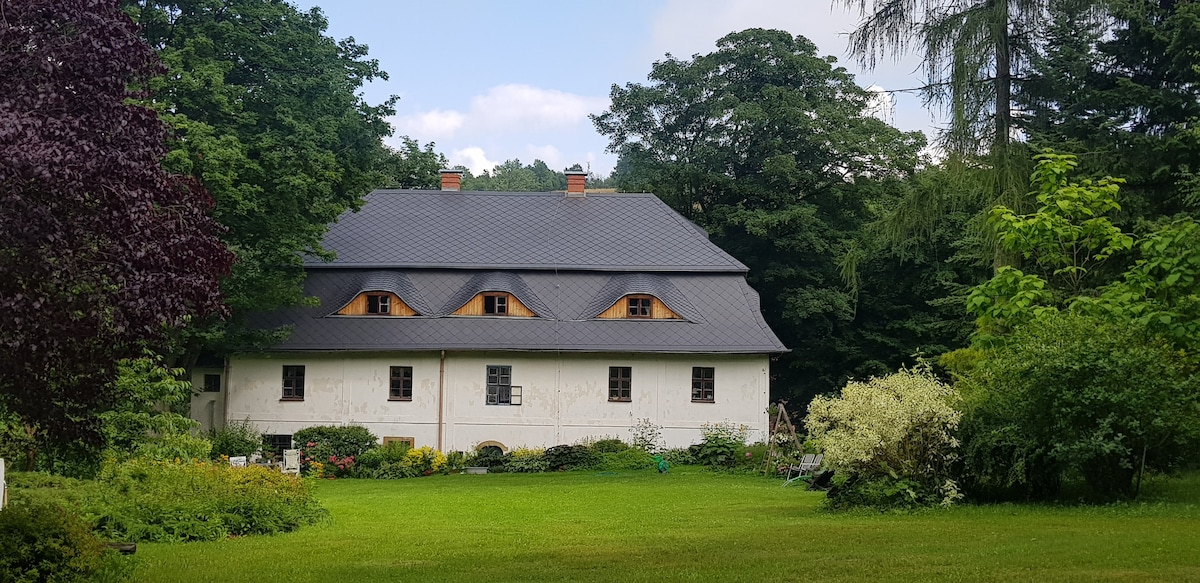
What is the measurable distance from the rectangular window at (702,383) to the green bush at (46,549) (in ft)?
83.4

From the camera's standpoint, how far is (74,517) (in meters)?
11.6

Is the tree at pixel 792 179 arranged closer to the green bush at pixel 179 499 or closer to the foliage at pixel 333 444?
the foliage at pixel 333 444

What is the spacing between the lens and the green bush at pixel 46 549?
34.7 feet

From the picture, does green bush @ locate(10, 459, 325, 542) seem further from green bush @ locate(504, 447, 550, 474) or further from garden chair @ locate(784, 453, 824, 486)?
green bush @ locate(504, 447, 550, 474)

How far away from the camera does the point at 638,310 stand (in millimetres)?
36500

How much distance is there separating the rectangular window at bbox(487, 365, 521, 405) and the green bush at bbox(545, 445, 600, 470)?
2.58 m

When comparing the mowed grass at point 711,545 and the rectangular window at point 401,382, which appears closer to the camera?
the mowed grass at point 711,545

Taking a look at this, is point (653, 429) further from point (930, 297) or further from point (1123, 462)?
point (1123, 462)

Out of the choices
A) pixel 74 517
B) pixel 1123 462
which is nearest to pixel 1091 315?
pixel 1123 462

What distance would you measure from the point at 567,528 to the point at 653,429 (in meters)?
→ 18.4

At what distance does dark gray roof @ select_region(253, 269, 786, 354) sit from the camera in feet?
116

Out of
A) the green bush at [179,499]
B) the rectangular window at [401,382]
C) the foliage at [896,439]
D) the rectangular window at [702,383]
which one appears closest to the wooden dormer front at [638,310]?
the rectangular window at [702,383]

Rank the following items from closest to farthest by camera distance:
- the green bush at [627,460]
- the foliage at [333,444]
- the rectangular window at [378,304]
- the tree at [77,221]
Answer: the tree at [77,221], the green bush at [627,460], the foliage at [333,444], the rectangular window at [378,304]

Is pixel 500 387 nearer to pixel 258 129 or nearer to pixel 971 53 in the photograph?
pixel 258 129
